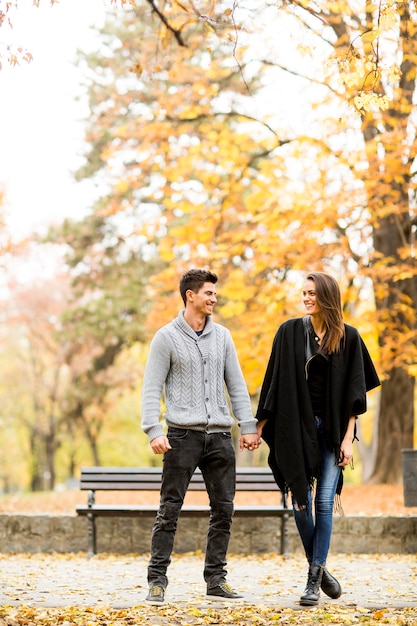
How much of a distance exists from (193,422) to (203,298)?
2.66 feet

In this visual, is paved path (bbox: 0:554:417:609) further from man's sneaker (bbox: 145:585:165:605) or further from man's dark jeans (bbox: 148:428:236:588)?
man's dark jeans (bbox: 148:428:236:588)

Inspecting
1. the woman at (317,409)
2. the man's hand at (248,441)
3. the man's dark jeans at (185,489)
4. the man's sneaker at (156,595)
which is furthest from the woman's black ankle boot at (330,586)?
the man's sneaker at (156,595)

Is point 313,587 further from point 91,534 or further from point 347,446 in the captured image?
point 91,534

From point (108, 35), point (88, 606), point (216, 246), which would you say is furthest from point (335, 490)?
point (108, 35)

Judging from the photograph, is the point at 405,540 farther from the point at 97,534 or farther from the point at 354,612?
the point at 354,612

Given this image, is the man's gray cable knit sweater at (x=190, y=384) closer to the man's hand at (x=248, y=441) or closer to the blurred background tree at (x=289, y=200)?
the man's hand at (x=248, y=441)

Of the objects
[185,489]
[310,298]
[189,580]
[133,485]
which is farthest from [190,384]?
[133,485]

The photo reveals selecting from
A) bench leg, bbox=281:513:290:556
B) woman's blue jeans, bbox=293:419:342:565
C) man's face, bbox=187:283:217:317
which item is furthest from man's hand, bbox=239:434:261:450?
bench leg, bbox=281:513:290:556

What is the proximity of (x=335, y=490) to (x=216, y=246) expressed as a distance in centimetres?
930

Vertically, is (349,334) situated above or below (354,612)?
above

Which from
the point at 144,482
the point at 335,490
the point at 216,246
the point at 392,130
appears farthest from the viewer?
the point at 216,246

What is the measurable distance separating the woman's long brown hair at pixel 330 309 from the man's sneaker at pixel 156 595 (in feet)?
6.03

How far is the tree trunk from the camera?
14430mm

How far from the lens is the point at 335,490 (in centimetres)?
583
